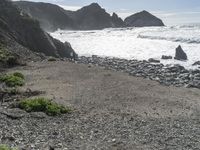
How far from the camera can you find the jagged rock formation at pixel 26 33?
39.0 metres

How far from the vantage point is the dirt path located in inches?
513

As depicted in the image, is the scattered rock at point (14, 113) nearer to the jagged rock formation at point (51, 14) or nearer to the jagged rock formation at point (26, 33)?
the jagged rock formation at point (26, 33)

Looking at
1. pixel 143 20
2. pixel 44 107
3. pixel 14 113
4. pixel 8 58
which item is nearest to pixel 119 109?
pixel 44 107

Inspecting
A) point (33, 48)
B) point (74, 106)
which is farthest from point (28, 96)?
point (33, 48)

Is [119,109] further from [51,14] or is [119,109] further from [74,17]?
[74,17]

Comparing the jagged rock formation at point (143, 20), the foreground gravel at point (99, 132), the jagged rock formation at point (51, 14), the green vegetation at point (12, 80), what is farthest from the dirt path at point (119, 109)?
the jagged rock formation at point (143, 20)

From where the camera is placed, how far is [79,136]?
13281 millimetres

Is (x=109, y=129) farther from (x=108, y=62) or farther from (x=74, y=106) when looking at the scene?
(x=108, y=62)

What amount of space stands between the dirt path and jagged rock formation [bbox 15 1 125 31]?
107 meters

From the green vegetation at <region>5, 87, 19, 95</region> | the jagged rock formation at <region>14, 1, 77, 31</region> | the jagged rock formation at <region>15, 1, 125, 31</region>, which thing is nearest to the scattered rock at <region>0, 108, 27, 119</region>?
the green vegetation at <region>5, 87, 19, 95</region>

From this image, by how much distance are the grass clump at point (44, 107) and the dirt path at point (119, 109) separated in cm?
62

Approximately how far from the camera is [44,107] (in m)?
16.7

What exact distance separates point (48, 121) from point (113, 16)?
5417 inches

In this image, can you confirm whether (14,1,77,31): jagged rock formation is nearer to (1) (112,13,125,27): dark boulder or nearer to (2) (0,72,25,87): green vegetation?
(1) (112,13,125,27): dark boulder
